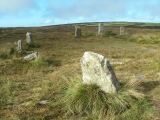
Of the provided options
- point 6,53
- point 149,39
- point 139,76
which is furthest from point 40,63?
point 149,39

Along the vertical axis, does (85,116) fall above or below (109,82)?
below

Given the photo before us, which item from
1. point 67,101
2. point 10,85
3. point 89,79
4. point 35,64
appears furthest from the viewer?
point 35,64

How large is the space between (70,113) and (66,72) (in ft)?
15.2

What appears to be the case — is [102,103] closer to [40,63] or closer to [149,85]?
[149,85]

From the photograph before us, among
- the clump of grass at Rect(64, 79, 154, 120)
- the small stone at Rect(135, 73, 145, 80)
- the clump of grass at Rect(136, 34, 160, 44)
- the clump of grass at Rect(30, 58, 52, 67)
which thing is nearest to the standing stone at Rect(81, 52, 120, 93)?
the clump of grass at Rect(64, 79, 154, 120)

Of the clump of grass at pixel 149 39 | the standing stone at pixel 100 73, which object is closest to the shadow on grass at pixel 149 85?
the standing stone at pixel 100 73

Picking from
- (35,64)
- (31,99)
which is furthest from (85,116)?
(35,64)

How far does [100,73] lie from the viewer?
25.9ft

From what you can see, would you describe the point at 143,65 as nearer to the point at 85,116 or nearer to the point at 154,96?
the point at 154,96

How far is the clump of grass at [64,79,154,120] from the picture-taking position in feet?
22.5

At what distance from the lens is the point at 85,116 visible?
6953 millimetres

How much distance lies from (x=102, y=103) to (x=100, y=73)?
1060mm

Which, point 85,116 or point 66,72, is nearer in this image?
point 85,116

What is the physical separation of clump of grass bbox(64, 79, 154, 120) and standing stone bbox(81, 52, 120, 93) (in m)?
0.20
